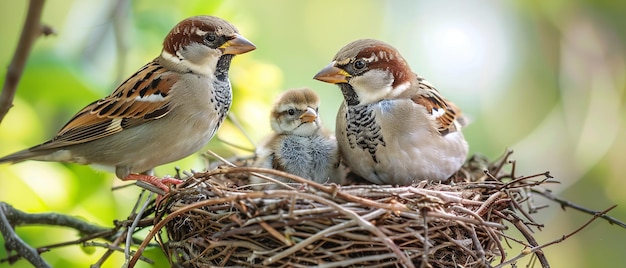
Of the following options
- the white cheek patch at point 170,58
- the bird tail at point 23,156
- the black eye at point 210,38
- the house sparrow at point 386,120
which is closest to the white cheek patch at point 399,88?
the house sparrow at point 386,120

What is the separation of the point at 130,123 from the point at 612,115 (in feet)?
7.76

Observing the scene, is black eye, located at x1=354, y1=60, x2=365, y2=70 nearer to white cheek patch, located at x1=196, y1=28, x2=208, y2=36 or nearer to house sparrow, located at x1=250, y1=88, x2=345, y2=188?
house sparrow, located at x1=250, y1=88, x2=345, y2=188

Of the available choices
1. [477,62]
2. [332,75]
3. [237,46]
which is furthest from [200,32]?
[477,62]

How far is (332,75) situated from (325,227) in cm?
74

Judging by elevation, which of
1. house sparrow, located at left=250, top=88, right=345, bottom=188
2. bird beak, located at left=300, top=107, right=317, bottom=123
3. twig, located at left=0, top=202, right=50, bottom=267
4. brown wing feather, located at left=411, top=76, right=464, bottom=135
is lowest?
twig, located at left=0, top=202, right=50, bottom=267

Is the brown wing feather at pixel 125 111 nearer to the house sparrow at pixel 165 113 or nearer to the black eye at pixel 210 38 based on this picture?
the house sparrow at pixel 165 113

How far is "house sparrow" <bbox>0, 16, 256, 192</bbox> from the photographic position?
238 cm

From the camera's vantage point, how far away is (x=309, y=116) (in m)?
2.61

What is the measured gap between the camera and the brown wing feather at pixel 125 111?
2.39 meters

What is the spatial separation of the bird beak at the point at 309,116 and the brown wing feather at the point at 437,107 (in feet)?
1.21

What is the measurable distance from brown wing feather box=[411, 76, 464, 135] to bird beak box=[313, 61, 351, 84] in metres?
0.28

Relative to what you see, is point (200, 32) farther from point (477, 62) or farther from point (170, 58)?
point (477, 62)

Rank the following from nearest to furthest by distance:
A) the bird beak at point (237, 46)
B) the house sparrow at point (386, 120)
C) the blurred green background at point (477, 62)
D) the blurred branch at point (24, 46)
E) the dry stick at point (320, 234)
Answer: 1. the blurred branch at point (24, 46)
2. the dry stick at point (320, 234)
3. the bird beak at point (237, 46)
4. the house sparrow at point (386, 120)
5. the blurred green background at point (477, 62)

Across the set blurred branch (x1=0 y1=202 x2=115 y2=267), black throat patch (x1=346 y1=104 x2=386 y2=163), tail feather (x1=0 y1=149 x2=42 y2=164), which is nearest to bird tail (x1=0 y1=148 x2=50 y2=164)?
tail feather (x1=0 y1=149 x2=42 y2=164)
